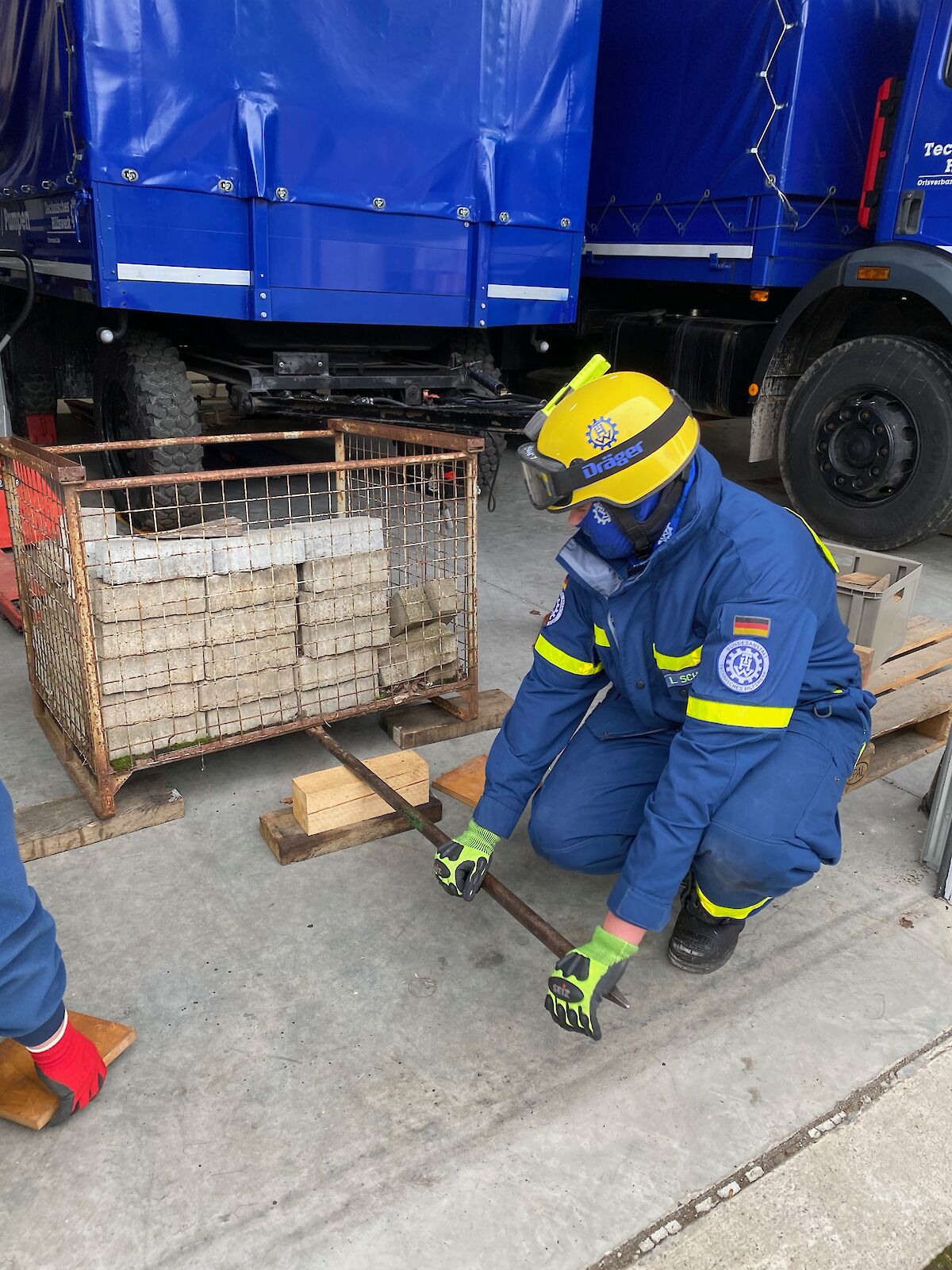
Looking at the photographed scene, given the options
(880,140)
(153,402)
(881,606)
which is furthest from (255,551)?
(880,140)

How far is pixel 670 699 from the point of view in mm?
2486

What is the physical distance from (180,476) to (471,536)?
104cm

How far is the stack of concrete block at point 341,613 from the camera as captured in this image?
10.4 ft

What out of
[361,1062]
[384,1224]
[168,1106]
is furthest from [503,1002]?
[168,1106]

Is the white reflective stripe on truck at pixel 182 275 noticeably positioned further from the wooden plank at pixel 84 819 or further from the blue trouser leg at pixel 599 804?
the blue trouser leg at pixel 599 804

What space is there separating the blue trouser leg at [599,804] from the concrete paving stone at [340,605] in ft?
3.22

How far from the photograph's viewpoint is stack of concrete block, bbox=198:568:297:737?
300 centimetres

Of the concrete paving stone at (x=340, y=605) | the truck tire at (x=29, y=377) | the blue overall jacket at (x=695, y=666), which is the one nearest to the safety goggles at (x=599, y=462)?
the blue overall jacket at (x=695, y=666)

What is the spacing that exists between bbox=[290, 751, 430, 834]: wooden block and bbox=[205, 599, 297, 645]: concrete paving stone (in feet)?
1.60

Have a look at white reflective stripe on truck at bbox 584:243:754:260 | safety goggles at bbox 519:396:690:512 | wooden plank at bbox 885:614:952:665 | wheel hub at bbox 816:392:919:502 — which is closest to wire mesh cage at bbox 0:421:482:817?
safety goggles at bbox 519:396:690:512

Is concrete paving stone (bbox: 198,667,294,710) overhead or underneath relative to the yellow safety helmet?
underneath

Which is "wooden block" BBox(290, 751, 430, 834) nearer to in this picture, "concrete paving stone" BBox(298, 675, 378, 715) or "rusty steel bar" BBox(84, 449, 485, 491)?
"concrete paving stone" BBox(298, 675, 378, 715)

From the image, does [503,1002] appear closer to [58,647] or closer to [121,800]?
[121,800]

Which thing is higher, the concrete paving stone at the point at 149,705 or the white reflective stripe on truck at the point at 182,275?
the white reflective stripe on truck at the point at 182,275
